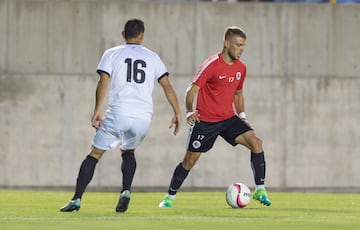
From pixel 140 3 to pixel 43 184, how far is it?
344 cm

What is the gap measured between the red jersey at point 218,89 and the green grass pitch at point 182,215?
3.58 ft

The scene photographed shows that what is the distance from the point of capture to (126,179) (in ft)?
44.0

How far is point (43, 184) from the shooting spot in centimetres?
2192

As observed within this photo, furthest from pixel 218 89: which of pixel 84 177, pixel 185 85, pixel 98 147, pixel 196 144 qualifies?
pixel 185 85

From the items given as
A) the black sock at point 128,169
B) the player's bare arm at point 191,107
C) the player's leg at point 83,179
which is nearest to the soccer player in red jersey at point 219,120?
the player's bare arm at point 191,107

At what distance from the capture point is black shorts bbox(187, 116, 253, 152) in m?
15.1

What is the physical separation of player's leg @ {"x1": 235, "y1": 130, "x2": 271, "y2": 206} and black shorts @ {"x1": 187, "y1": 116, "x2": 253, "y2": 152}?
73 millimetres

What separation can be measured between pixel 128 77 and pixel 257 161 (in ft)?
8.35

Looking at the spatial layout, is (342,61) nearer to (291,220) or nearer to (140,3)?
(140,3)

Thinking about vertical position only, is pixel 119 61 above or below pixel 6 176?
above

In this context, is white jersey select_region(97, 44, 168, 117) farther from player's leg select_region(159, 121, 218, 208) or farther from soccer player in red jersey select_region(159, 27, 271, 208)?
player's leg select_region(159, 121, 218, 208)

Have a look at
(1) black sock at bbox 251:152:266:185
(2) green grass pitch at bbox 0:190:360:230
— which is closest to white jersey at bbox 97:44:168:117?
(2) green grass pitch at bbox 0:190:360:230

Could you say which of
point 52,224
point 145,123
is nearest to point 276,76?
point 145,123

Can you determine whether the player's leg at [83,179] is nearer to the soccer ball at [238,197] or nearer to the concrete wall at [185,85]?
the soccer ball at [238,197]
